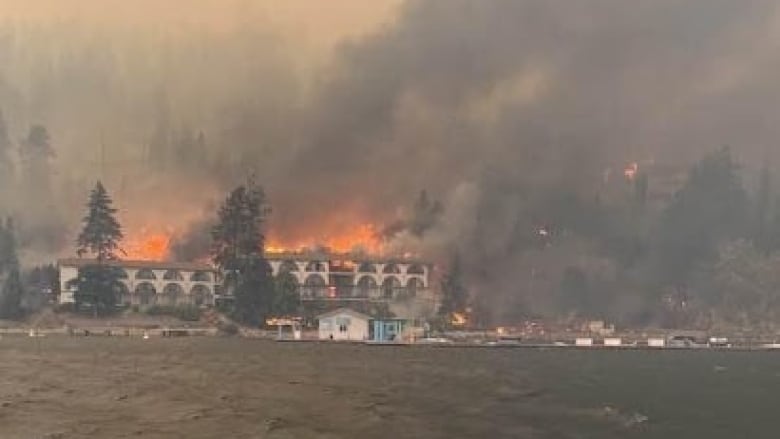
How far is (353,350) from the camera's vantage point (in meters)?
172

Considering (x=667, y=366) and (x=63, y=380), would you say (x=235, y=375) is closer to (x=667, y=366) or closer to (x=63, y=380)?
(x=63, y=380)

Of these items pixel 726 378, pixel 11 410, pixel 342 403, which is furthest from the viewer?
pixel 726 378

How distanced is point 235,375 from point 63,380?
1953 cm

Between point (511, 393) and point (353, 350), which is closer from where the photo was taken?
point (511, 393)

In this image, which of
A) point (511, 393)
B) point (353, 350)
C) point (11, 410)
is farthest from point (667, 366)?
point (11, 410)

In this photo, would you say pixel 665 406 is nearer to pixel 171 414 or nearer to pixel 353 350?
pixel 171 414

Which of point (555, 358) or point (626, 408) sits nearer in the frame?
point (626, 408)

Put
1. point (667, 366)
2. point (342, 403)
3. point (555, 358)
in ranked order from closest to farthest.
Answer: point (342, 403)
point (667, 366)
point (555, 358)

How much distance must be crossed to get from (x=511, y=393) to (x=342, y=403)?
2258cm

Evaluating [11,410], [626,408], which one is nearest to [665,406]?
[626,408]

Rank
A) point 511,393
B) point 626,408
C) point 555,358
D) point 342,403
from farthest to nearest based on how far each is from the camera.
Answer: point 555,358 < point 511,393 < point 626,408 < point 342,403

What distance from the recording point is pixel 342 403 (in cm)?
7812

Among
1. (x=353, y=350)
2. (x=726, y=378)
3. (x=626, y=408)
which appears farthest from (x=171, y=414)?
(x=353, y=350)

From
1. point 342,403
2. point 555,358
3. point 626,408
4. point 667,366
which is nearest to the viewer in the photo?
point 342,403
